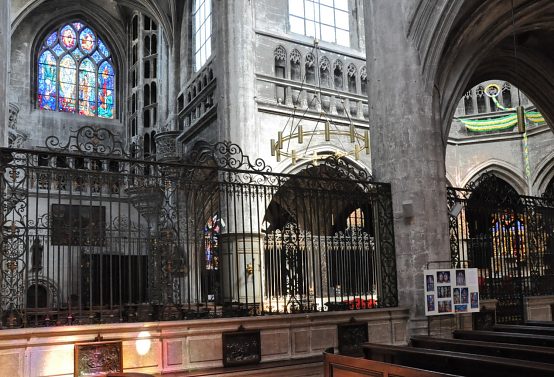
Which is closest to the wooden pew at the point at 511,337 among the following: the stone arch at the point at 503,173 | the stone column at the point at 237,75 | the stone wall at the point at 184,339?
the stone wall at the point at 184,339

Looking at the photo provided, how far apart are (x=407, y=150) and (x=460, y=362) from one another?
4.03m

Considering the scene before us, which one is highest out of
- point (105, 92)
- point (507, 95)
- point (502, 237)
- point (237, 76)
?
point (105, 92)

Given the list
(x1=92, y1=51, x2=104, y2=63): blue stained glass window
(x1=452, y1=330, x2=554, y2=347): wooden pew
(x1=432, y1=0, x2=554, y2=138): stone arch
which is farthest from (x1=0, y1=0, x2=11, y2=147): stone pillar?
(x1=92, y1=51, x2=104, y2=63): blue stained glass window

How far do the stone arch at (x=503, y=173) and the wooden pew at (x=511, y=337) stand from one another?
12492 millimetres

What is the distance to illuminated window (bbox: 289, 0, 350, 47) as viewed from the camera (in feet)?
57.7

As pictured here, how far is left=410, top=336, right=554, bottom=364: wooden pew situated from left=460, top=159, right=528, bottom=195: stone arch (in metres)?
13.4

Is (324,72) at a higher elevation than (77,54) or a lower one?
lower

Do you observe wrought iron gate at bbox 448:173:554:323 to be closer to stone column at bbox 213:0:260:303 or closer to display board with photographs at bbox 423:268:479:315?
display board with photographs at bbox 423:268:479:315

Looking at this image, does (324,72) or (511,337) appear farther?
(324,72)

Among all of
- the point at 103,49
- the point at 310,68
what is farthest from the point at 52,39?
the point at 310,68

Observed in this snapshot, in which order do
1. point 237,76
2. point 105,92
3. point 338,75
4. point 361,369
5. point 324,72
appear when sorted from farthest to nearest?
point 105,92, point 338,75, point 324,72, point 237,76, point 361,369

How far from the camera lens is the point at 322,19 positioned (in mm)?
18172

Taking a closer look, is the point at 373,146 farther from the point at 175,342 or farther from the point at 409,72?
the point at 175,342

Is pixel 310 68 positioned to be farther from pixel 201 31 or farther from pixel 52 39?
pixel 52 39
